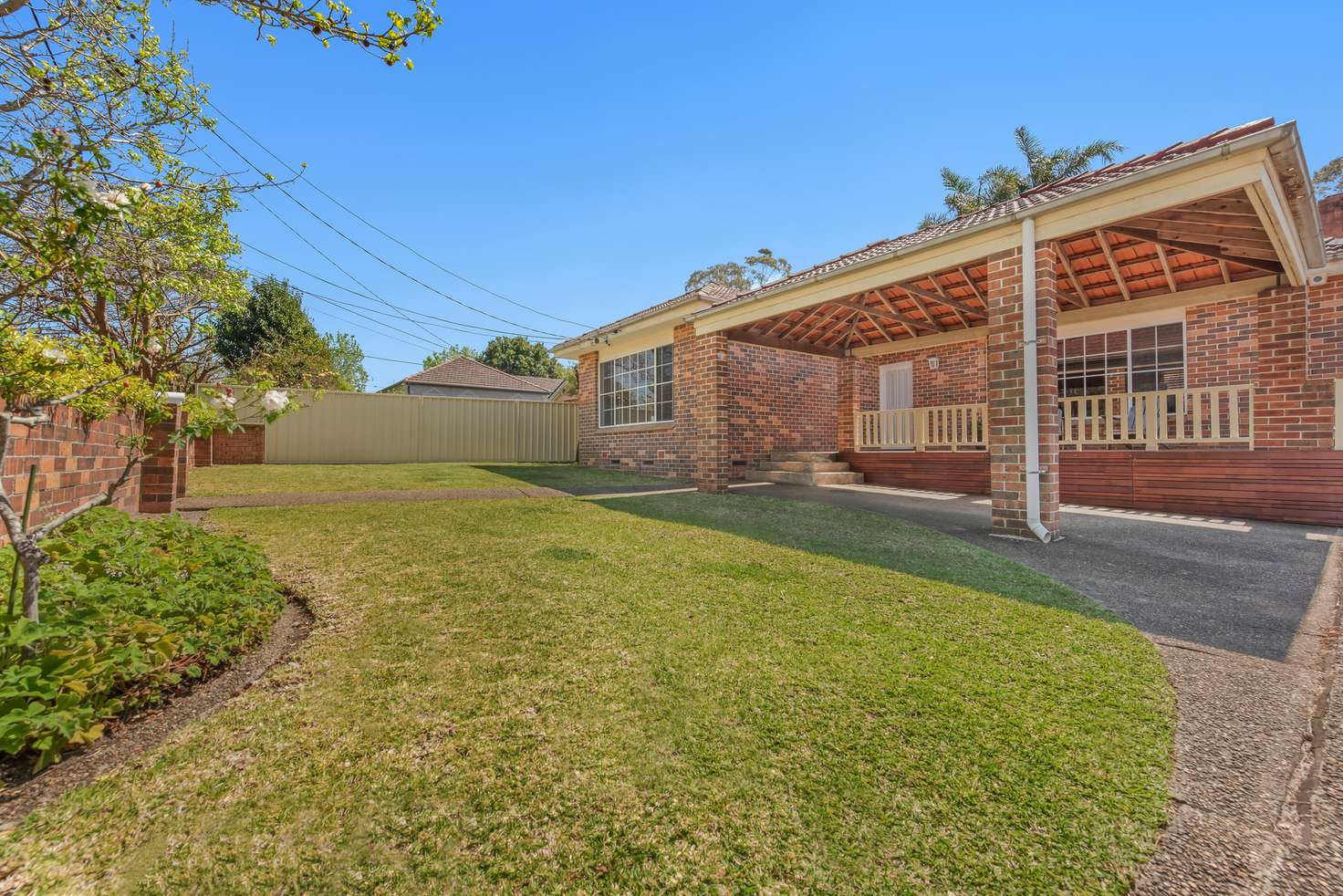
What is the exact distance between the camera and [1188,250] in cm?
571

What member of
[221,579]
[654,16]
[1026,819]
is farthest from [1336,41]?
[221,579]

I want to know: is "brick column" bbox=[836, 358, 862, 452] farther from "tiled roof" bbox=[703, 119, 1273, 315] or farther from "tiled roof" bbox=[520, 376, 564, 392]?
"tiled roof" bbox=[520, 376, 564, 392]

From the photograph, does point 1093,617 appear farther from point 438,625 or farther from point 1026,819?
point 438,625

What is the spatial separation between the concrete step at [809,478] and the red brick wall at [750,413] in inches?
29.1

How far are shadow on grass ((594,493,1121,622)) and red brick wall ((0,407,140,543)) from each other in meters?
4.20

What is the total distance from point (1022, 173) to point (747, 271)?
2135 cm

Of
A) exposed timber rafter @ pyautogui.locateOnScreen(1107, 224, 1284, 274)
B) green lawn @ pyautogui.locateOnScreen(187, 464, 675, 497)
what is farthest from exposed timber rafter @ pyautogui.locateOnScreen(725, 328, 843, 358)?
exposed timber rafter @ pyautogui.locateOnScreen(1107, 224, 1284, 274)

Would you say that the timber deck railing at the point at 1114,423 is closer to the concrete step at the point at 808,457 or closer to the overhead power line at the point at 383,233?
the concrete step at the point at 808,457

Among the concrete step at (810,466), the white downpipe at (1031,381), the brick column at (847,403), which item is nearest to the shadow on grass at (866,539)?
the white downpipe at (1031,381)

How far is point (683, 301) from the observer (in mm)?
9742

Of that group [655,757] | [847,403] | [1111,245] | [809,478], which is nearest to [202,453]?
[809,478]

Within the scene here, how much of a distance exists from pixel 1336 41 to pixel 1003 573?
64.2ft

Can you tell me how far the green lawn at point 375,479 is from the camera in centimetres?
771

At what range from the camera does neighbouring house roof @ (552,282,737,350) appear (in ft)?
30.8
